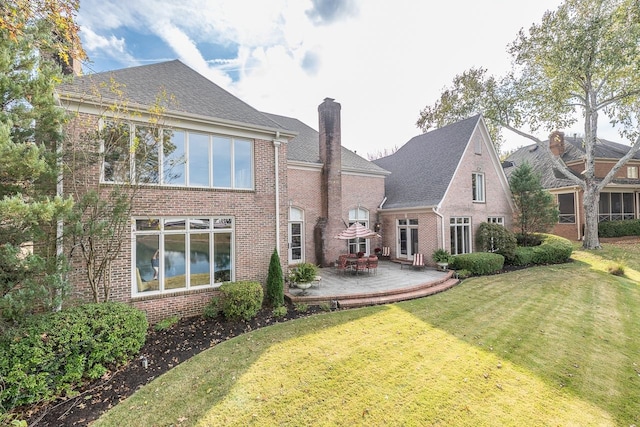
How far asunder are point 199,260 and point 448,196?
1258 centimetres

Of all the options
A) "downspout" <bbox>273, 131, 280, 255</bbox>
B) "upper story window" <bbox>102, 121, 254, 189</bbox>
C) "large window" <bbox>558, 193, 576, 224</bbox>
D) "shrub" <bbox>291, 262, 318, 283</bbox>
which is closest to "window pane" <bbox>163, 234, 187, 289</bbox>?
"upper story window" <bbox>102, 121, 254, 189</bbox>

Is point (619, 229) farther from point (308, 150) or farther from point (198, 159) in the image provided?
point (198, 159)

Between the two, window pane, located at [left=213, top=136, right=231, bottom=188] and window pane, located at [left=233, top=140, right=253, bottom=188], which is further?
window pane, located at [left=233, top=140, right=253, bottom=188]

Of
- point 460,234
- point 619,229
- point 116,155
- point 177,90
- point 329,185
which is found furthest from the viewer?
point 619,229

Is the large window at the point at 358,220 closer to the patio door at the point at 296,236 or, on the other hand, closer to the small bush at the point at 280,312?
the patio door at the point at 296,236

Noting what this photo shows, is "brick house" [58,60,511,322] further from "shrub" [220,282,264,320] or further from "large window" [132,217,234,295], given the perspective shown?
"shrub" [220,282,264,320]

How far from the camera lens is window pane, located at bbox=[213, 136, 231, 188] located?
876cm

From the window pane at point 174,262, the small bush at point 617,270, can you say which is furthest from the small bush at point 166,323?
the small bush at point 617,270

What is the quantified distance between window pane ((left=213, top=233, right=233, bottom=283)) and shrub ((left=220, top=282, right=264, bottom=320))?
2.74ft

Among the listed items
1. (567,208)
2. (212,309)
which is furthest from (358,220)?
(567,208)

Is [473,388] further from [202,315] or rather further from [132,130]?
[132,130]

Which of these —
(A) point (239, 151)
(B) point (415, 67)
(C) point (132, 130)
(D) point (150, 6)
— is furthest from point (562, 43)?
(C) point (132, 130)

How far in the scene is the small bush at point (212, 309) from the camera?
787 centimetres

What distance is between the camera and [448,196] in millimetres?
14578
